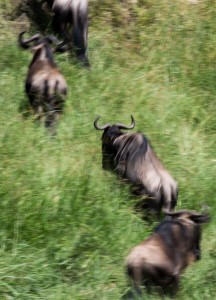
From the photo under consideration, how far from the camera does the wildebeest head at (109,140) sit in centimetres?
757

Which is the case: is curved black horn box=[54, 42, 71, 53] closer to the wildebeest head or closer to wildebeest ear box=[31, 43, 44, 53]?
wildebeest ear box=[31, 43, 44, 53]

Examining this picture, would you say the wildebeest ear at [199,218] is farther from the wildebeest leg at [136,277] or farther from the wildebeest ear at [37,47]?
the wildebeest ear at [37,47]

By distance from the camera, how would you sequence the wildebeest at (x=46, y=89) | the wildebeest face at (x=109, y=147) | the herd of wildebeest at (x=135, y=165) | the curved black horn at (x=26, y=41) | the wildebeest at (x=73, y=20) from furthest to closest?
the wildebeest at (x=73, y=20) < the curved black horn at (x=26, y=41) < the wildebeest at (x=46, y=89) < the wildebeest face at (x=109, y=147) < the herd of wildebeest at (x=135, y=165)

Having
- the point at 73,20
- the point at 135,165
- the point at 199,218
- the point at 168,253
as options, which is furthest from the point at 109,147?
the point at 73,20

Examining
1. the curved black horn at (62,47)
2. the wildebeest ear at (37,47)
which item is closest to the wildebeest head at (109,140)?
the wildebeest ear at (37,47)

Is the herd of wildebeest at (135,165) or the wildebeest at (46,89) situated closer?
the herd of wildebeest at (135,165)

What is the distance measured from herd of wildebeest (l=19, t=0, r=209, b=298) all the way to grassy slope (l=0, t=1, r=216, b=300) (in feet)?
0.46

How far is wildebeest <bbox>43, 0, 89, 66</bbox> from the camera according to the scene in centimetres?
952

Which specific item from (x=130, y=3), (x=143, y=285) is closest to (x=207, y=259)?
(x=143, y=285)

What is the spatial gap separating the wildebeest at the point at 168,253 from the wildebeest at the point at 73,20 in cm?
348

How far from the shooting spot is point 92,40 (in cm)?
995

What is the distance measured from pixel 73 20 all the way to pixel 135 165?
9.59 feet

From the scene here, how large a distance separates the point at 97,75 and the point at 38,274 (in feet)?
12.0

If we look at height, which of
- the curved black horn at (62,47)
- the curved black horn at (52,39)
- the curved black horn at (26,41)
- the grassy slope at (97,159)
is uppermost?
the curved black horn at (26,41)
